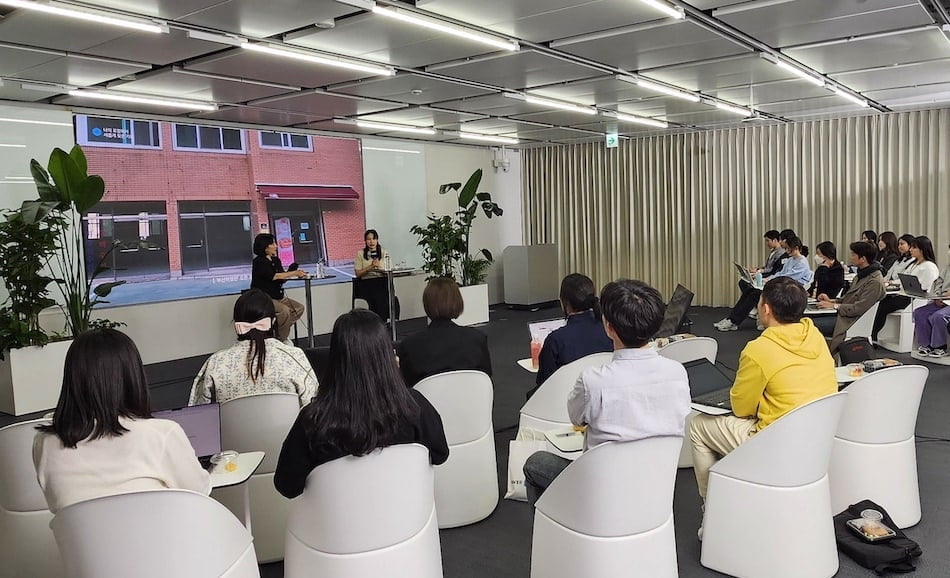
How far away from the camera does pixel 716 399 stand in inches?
135

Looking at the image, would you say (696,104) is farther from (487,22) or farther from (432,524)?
(432,524)

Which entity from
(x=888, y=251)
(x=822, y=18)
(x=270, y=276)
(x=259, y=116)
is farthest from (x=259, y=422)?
(x=888, y=251)

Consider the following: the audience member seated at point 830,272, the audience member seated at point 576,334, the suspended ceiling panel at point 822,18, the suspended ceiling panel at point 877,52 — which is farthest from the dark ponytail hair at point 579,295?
the audience member seated at point 830,272

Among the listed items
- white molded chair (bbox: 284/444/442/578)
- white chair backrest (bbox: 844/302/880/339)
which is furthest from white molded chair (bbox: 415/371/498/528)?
white chair backrest (bbox: 844/302/880/339)

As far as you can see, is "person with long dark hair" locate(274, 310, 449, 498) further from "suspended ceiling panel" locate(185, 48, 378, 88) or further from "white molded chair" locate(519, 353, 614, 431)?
"suspended ceiling panel" locate(185, 48, 378, 88)

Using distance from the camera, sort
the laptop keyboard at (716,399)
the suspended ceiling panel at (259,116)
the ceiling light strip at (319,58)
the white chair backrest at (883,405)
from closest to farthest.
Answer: the white chair backrest at (883,405), the laptop keyboard at (716,399), the ceiling light strip at (319,58), the suspended ceiling panel at (259,116)

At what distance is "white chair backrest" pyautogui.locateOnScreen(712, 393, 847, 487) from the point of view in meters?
2.76

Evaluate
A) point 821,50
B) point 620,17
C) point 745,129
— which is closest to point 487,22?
point 620,17

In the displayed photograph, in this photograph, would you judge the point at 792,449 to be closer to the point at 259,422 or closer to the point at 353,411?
the point at 353,411

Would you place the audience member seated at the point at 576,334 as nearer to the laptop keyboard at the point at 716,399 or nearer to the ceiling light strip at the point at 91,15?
the laptop keyboard at the point at 716,399

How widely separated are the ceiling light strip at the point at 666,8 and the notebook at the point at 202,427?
375 cm

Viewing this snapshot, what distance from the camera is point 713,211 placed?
1168 centimetres

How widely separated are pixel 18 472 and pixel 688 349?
3.47m

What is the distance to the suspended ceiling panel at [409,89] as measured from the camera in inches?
271
